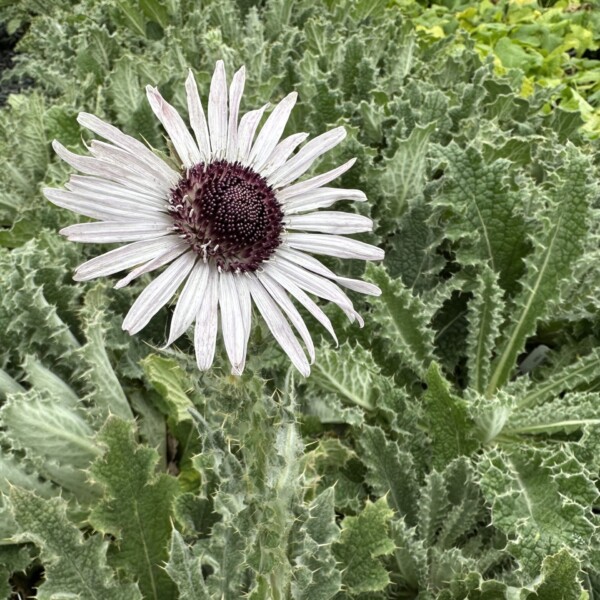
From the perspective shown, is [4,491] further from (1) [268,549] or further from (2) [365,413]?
(2) [365,413]

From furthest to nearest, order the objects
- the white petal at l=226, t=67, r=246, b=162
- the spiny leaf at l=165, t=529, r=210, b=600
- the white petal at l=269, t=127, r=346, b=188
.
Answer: the spiny leaf at l=165, t=529, r=210, b=600, the white petal at l=269, t=127, r=346, b=188, the white petal at l=226, t=67, r=246, b=162

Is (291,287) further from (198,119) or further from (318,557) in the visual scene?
(318,557)

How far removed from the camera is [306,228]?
62.5 inches

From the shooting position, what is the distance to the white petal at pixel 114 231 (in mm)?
1301

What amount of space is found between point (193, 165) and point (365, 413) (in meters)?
1.15

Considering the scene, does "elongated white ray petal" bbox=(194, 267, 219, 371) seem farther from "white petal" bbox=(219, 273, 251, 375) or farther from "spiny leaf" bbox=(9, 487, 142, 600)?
"spiny leaf" bbox=(9, 487, 142, 600)

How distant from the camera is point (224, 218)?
1464mm

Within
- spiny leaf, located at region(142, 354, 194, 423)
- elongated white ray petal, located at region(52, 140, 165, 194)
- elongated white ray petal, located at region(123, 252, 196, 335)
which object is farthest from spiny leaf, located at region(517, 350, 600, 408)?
elongated white ray petal, located at region(52, 140, 165, 194)

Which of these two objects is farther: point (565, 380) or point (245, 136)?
point (565, 380)

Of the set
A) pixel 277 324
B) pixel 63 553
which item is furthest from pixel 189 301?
pixel 63 553

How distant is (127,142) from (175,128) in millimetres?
144

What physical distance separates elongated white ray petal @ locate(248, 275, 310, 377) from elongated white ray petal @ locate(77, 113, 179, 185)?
28cm

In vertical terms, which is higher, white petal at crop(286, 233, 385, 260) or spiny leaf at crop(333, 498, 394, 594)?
white petal at crop(286, 233, 385, 260)

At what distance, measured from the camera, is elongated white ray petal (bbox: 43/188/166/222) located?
4.20ft
